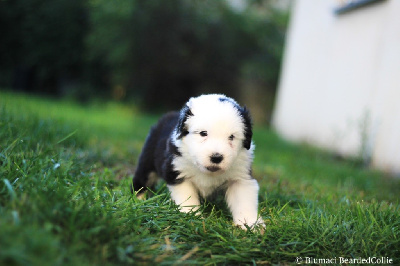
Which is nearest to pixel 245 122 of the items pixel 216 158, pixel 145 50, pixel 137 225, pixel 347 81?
pixel 216 158

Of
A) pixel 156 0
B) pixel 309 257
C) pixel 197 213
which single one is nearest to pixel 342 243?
pixel 309 257

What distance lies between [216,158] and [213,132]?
188 mm

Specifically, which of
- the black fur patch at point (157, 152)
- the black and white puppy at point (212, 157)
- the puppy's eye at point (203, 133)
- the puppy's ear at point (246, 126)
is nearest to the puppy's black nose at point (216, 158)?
the black and white puppy at point (212, 157)

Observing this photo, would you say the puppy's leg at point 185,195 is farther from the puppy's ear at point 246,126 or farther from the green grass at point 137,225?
the puppy's ear at point 246,126

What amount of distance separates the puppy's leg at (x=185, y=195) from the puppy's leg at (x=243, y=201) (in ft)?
0.80

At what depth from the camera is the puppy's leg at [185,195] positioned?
292 centimetres

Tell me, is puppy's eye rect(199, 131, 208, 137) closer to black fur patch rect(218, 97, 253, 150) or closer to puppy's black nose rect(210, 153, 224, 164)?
puppy's black nose rect(210, 153, 224, 164)

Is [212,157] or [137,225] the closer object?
[137,225]

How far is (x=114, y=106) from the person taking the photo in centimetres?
1614

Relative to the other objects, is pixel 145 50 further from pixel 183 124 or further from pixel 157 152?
pixel 183 124

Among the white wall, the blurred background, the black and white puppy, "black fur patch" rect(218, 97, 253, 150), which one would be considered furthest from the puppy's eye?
the blurred background

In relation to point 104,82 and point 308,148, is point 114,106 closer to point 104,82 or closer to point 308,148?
point 104,82

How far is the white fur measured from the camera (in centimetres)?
274

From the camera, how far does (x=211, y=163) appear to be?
2676 mm
